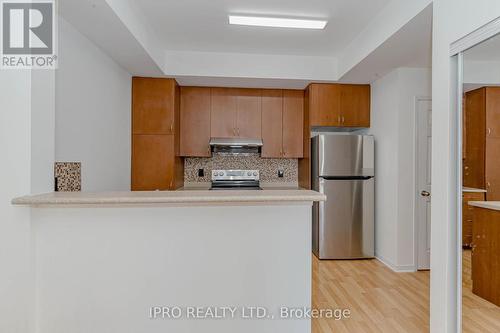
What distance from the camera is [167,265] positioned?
5.77 feet

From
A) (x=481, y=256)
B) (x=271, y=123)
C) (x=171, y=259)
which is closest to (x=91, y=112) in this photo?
(x=171, y=259)

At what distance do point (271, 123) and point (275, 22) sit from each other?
169 centimetres

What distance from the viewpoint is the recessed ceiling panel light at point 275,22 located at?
290 centimetres

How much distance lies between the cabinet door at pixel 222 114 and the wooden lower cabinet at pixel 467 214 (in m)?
Answer: 3.03

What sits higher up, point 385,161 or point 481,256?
point 385,161

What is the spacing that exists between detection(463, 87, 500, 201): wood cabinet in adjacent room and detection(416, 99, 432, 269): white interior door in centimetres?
191

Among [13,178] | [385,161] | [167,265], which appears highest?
[385,161]

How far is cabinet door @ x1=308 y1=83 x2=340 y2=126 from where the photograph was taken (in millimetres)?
4152

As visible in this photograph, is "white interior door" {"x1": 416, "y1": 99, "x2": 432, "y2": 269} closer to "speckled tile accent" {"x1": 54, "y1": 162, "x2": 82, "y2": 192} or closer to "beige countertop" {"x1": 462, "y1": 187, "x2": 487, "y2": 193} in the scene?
"beige countertop" {"x1": 462, "y1": 187, "x2": 487, "y2": 193}

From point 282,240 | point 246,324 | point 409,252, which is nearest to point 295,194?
point 282,240

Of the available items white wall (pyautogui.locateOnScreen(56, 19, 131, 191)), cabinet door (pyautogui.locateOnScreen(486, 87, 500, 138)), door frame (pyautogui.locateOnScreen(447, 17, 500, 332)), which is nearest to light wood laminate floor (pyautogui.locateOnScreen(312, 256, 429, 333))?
door frame (pyautogui.locateOnScreen(447, 17, 500, 332))

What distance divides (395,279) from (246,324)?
7.51ft

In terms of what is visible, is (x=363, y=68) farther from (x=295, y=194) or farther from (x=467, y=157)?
(x=295, y=194)

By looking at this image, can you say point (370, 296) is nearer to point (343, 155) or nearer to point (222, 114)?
point (343, 155)
